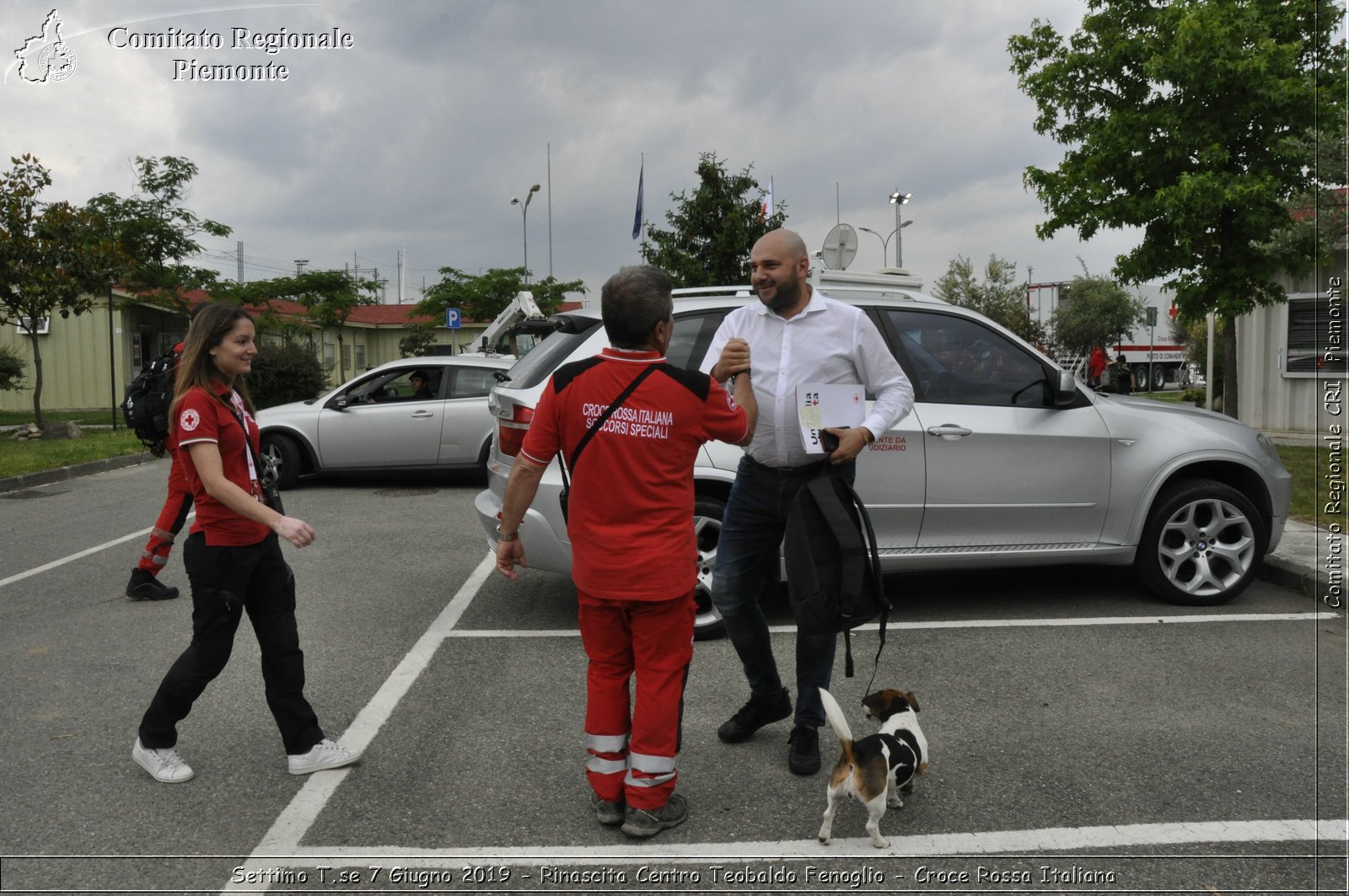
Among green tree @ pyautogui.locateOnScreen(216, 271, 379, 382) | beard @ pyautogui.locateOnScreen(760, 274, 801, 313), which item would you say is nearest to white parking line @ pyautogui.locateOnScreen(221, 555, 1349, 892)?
beard @ pyautogui.locateOnScreen(760, 274, 801, 313)

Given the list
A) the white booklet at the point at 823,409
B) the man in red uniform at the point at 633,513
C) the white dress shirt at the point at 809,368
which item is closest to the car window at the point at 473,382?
the white dress shirt at the point at 809,368

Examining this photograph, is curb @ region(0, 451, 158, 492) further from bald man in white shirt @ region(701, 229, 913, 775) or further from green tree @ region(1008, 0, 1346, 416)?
green tree @ region(1008, 0, 1346, 416)

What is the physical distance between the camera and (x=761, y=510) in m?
3.87

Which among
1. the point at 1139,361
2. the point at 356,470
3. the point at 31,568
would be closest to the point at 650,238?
the point at 356,470

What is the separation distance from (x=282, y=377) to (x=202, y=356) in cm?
1852

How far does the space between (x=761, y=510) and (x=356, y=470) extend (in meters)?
9.25

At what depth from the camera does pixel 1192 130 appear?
13148 mm

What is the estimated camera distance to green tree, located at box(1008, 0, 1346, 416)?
40.7 feet

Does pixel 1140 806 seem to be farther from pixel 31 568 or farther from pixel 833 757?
pixel 31 568

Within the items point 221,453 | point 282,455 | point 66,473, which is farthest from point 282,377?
point 221,453

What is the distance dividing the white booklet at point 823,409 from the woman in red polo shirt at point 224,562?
5.60 feet

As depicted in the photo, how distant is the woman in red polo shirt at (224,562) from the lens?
351 centimetres

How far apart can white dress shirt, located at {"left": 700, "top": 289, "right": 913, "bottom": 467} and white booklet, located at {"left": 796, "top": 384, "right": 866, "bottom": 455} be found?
0.05m

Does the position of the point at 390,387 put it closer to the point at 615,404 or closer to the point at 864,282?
the point at 864,282
